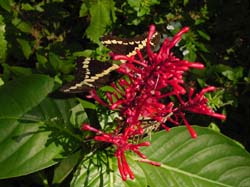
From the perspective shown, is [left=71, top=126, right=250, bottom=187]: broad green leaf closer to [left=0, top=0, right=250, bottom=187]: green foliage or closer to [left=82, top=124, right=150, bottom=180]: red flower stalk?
[left=0, top=0, right=250, bottom=187]: green foliage

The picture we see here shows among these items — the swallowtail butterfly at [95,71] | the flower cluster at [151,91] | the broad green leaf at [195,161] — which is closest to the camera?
the flower cluster at [151,91]

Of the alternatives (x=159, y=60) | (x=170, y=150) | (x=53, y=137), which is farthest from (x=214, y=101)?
(x=159, y=60)

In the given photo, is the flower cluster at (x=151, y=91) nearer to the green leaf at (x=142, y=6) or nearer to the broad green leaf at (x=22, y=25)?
the green leaf at (x=142, y=6)

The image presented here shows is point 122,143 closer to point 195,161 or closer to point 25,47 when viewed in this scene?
point 195,161

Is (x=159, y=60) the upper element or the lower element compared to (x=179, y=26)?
upper

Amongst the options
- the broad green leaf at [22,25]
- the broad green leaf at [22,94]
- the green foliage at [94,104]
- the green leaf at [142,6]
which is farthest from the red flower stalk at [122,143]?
the broad green leaf at [22,25]

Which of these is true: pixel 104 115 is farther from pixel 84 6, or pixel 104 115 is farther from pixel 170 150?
pixel 84 6

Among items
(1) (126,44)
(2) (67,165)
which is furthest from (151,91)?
(2) (67,165)

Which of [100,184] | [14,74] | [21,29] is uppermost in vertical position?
[21,29]
